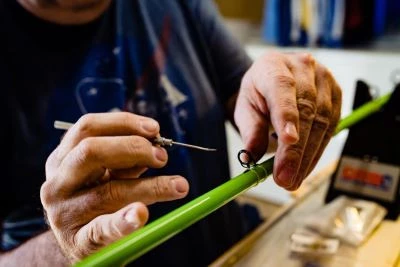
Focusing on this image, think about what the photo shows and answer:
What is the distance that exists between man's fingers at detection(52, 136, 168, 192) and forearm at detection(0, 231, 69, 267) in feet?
0.17

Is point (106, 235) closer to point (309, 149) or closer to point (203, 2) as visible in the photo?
point (309, 149)

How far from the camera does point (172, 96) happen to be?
0.60 metres

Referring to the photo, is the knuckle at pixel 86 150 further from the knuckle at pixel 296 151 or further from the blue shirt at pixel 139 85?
the knuckle at pixel 296 151

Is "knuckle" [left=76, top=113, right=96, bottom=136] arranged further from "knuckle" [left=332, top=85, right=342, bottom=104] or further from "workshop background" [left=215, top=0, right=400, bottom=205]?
"workshop background" [left=215, top=0, right=400, bottom=205]

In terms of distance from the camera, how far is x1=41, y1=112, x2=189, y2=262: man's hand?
297mm

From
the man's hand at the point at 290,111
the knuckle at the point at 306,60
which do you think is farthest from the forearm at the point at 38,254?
the knuckle at the point at 306,60

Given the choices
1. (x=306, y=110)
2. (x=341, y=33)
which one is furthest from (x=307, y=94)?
(x=341, y=33)

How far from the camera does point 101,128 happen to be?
308mm

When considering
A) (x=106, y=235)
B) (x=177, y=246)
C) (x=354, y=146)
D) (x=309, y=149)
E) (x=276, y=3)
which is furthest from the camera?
A: (x=276, y=3)

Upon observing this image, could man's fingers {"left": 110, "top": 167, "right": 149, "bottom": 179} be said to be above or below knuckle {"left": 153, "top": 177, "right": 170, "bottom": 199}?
above

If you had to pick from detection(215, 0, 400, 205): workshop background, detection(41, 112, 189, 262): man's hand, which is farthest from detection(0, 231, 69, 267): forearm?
detection(215, 0, 400, 205): workshop background

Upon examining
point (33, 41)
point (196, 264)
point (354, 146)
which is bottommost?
point (196, 264)

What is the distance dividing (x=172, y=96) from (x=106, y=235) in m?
0.34

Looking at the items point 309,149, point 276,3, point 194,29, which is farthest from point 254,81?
point 276,3
